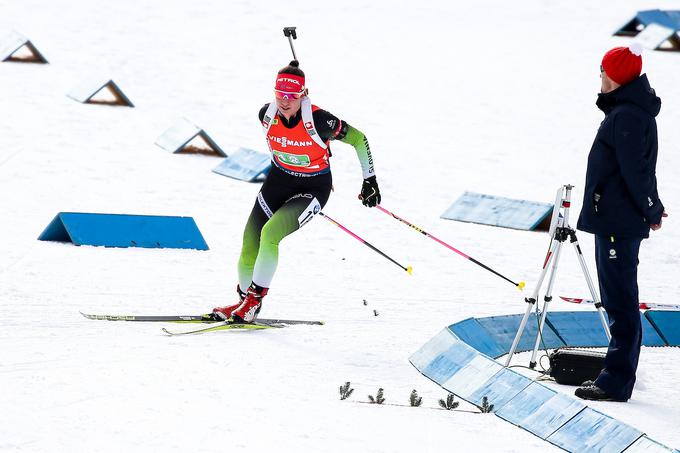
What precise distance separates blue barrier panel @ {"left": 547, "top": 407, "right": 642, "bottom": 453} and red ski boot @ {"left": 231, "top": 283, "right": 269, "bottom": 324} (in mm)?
2782

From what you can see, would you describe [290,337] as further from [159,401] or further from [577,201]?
[577,201]

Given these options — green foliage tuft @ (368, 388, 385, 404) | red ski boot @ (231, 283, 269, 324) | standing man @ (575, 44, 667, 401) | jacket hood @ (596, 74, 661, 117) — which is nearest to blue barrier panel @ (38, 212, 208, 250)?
red ski boot @ (231, 283, 269, 324)

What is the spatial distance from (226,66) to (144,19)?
145 inches

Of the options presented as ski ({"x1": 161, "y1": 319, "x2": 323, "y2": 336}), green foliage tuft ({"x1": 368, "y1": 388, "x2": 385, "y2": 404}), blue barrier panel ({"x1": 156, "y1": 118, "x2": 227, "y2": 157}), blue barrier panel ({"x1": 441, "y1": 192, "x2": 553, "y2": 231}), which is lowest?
blue barrier panel ({"x1": 441, "y1": 192, "x2": 553, "y2": 231})

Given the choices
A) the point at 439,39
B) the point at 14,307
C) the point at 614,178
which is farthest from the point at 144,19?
the point at 614,178

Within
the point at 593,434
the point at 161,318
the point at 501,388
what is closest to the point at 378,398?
the point at 501,388

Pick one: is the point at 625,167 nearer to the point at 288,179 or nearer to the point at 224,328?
the point at 288,179

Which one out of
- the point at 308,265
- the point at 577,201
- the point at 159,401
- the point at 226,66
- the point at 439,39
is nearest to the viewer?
the point at 159,401

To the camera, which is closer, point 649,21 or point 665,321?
point 665,321

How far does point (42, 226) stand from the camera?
10516mm

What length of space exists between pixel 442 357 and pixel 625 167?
1.68 metres

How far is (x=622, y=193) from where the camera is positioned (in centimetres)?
643

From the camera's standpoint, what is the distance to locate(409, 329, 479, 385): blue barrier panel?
6974 millimetres

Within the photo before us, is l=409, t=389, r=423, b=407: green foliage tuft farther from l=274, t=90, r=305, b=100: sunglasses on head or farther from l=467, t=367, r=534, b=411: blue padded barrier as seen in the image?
l=274, t=90, r=305, b=100: sunglasses on head
